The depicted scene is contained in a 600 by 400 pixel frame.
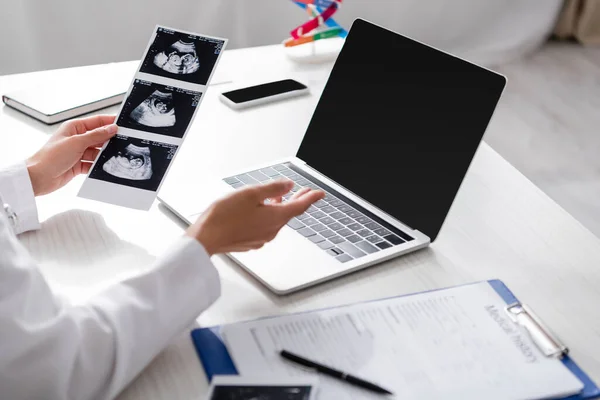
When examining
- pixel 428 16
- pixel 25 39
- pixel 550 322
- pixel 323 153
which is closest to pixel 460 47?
pixel 428 16

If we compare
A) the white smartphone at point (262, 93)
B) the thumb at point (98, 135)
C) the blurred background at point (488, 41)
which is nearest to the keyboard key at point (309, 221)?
the thumb at point (98, 135)

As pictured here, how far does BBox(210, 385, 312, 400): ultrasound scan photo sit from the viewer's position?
0.82 meters

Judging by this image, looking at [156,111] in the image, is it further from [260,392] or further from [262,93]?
[260,392]

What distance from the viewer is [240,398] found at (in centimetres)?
82

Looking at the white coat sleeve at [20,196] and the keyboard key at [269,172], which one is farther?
the keyboard key at [269,172]

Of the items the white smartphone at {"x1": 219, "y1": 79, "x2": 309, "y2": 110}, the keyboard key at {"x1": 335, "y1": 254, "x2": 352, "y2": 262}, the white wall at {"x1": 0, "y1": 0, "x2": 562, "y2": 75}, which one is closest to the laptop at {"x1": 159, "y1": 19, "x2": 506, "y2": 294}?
the keyboard key at {"x1": 335, "y1": 254, "x2": 352, "y2": 262}

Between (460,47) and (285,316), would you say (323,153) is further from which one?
(460,47)

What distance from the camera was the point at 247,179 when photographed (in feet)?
4.21

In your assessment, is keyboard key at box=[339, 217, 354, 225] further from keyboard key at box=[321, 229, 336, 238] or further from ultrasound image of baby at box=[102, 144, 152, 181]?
ultrasound image of baby at box=[102, 144, 152, 181]

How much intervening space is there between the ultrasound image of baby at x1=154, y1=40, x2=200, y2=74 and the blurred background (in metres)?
1.44

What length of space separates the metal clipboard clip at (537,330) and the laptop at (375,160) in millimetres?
177

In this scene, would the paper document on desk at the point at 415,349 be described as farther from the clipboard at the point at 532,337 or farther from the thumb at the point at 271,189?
the thumb at the point at 271,189

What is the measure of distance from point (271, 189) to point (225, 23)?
199cm

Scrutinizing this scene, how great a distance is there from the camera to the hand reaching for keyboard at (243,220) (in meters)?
0.97
